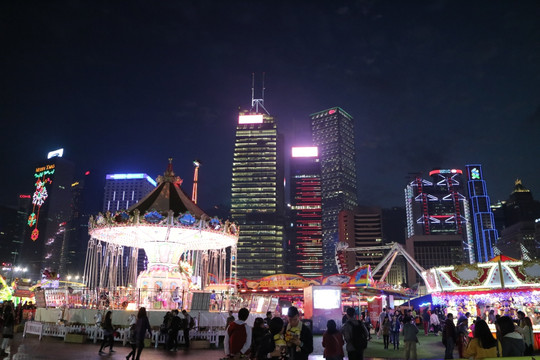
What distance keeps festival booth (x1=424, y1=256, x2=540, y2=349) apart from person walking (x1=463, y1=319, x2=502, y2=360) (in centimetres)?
2295

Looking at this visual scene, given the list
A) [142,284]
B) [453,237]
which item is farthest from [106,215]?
[453,237]

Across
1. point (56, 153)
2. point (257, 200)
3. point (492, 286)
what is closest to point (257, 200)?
point (257, 200)

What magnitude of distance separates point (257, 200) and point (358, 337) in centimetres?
18532

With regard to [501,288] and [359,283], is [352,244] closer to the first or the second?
[359,283]

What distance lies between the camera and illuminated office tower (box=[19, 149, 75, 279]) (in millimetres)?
165875

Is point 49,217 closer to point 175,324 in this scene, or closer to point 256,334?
point 175,324

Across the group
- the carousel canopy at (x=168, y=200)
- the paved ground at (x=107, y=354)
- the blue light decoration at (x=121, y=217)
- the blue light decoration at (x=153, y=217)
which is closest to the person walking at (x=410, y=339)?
the paved ground at (x=107, y=354)

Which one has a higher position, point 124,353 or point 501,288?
point 501,288

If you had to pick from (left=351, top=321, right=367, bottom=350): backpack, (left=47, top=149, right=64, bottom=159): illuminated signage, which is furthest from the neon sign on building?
(left=351, top=321, right=367, bottom=350): backpack

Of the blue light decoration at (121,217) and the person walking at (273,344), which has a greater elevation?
the blue light decoration at (121,217)

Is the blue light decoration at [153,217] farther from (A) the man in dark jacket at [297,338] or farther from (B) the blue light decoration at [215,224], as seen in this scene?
(A) the man in dark jacket at [297,338]

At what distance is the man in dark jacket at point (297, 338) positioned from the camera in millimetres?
6993

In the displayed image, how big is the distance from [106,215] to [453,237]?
155682mm

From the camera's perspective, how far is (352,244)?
616 ft
